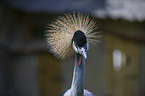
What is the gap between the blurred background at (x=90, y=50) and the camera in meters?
3.42

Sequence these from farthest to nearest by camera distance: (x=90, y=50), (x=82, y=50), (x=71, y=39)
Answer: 1. (x=90, y=50)
2. (x=71, y=39)
3. (x=82, y=50)

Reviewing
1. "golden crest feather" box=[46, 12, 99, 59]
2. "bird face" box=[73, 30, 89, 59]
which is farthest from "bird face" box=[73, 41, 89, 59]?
"golden crest feather" box=[46, 12, 99, 59]

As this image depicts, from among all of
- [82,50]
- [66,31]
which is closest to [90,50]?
[66,31]

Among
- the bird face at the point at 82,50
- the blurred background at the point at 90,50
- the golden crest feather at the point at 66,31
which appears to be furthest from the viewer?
the blurred background at the point at 90,50

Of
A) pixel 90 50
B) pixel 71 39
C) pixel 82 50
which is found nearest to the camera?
pixel 82 50

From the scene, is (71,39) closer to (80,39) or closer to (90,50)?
(80,39)

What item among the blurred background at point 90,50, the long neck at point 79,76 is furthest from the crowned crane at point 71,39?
the blurred background at point 90,50

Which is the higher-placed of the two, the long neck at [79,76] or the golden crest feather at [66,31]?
the golden crest feather at [66,31]

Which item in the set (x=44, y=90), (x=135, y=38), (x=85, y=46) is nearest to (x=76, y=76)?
(x=85, y=46)

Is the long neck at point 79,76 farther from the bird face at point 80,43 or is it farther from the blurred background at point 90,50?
the blurred background at point 90,50

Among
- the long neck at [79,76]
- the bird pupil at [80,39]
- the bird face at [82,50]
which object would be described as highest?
the bird pupil at [80,39]

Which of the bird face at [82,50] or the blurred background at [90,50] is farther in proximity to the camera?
the blurred background at [90,50]

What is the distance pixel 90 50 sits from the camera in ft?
11.0

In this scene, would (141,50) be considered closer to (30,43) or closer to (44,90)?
(30,43)
